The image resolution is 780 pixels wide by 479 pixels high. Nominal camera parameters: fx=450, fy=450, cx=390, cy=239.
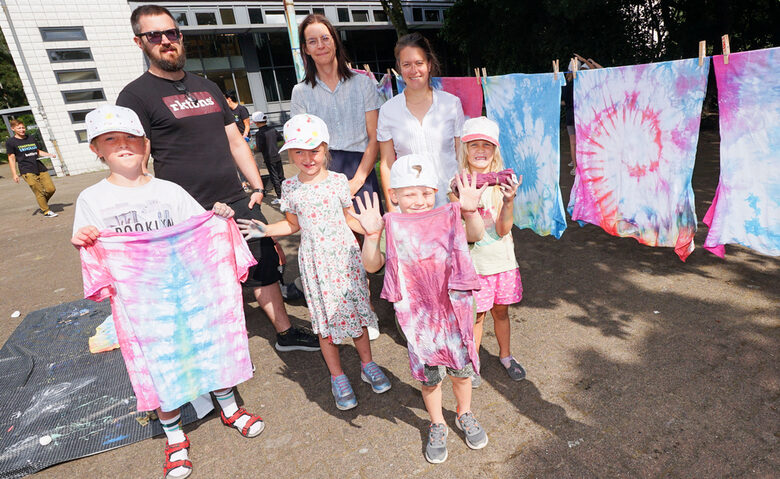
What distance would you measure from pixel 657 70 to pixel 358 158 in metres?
2.53

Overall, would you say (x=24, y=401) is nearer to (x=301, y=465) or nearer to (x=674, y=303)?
(x=301, y=465)

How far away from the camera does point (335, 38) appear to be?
136 inches

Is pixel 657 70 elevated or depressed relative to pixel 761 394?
elevated

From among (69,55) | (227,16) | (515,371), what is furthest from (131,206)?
(227,16)

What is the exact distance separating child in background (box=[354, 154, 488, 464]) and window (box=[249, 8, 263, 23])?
23511 mm

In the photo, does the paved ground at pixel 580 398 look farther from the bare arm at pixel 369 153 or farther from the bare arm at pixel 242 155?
the bare arm at pixel 242 155

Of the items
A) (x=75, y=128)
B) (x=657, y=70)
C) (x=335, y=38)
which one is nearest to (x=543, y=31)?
(x=657, y=70)

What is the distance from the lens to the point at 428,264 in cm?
236

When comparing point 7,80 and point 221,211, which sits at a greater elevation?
point 7,80

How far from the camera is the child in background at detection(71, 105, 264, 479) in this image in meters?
2.41

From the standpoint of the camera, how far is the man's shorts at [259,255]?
3467 mm

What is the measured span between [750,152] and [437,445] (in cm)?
297

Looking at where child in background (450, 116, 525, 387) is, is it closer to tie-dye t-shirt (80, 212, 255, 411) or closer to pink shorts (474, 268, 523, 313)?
pink shorts (474, 268, 523, 313)

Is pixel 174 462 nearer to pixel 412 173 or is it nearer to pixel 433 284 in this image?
pixel 433 284
